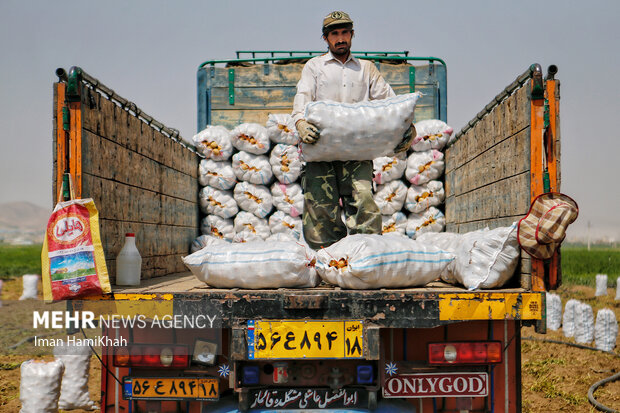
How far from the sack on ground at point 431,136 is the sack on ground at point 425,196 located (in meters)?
0.29

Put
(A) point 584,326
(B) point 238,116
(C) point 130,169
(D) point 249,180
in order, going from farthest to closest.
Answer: (A) point 584,326 → (B) point 238,116 → (D) point 249,180 → (C) point 130,169

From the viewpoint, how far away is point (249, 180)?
4.70 meters

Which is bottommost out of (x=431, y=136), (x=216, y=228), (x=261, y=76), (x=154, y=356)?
(x=154, y=356)

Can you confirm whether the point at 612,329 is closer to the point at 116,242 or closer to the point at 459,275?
the point at 459,275

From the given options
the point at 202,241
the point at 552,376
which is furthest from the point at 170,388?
the point at 552,376

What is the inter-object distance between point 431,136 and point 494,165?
1.38 m

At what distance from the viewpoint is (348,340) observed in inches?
91.5

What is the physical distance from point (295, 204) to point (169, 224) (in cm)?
110

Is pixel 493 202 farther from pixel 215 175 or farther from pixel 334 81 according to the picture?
pixel 215 175

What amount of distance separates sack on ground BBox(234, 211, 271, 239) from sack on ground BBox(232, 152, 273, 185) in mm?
285

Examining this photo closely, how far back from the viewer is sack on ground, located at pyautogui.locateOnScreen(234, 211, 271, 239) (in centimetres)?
462

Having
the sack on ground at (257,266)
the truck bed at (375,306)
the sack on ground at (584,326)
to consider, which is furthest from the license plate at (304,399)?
the sack on ground at (584,326)

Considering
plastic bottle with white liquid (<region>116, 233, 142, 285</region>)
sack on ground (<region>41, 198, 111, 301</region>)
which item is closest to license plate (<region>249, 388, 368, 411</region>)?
sack on ground (<region>41, 198, 111, 301</region>)

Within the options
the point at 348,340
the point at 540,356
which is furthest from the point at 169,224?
the point at 540,356
